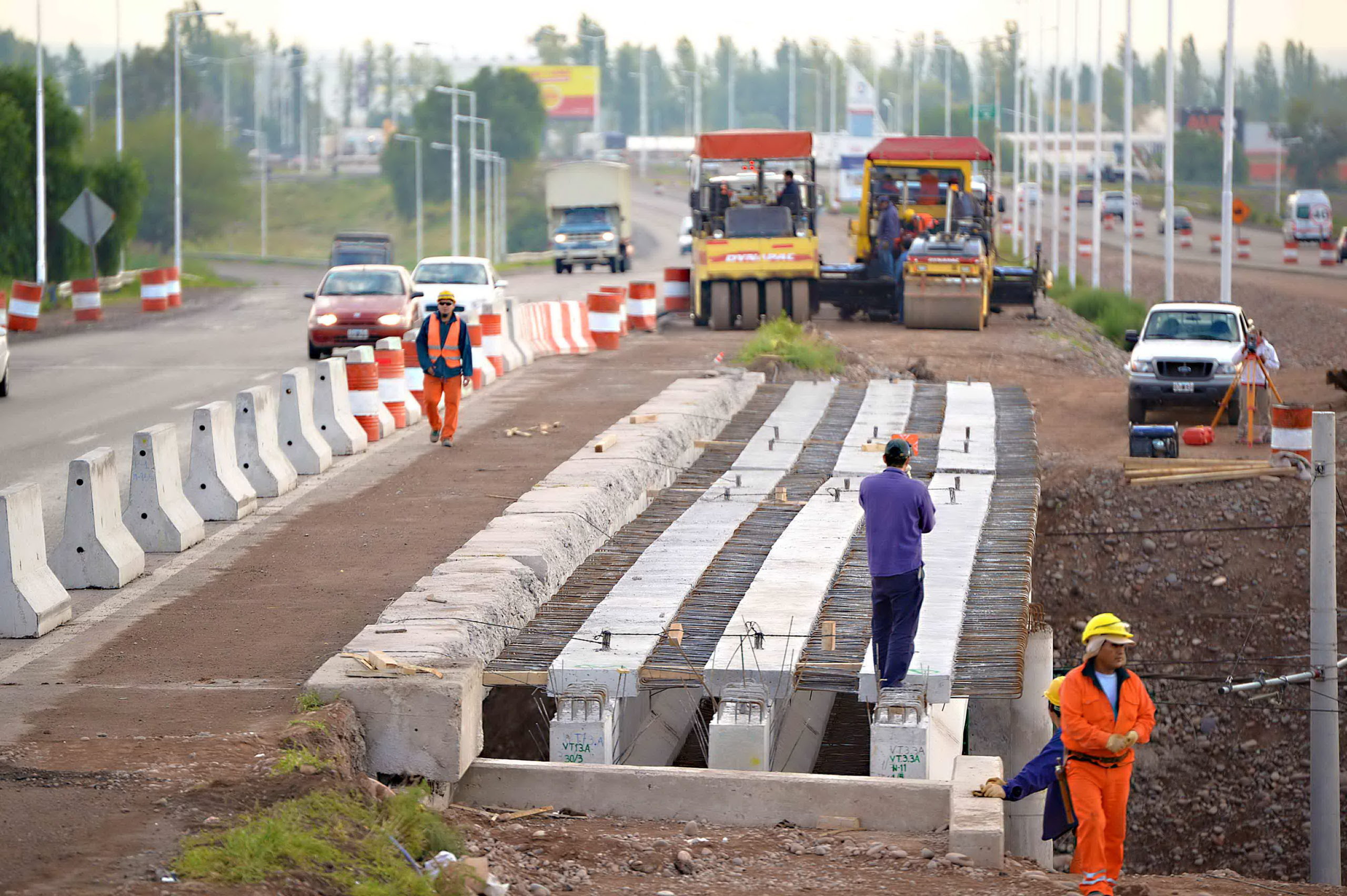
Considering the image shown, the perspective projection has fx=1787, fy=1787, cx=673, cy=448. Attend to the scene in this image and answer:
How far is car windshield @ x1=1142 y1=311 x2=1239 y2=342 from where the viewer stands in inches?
1009

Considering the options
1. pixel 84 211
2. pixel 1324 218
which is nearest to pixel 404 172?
pixel 1324 218

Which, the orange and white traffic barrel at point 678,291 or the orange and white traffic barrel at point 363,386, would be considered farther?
the orange and white traffic barrel at point 678,291

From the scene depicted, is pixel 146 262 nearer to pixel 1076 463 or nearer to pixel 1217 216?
pixel 1217 216

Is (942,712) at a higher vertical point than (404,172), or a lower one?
lower

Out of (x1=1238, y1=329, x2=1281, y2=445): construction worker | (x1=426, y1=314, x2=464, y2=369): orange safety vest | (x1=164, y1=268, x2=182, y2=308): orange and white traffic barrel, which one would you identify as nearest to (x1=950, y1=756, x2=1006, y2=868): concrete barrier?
(x1=426, y1=314, x2=464, y2=369): orange safety vest

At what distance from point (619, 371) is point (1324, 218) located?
66.5m

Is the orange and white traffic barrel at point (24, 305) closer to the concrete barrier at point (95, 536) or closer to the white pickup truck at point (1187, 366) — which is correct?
the white pickup truck at point (1187, 366)

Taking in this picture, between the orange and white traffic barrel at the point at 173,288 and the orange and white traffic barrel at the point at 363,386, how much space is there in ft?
91.9

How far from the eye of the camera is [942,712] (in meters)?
10.2

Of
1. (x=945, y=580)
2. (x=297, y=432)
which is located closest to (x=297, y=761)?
(x=945, y=580)

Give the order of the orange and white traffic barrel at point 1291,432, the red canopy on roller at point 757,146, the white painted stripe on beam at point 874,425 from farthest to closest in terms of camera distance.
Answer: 1. the red canopy on roller at point 757,146
2. the orange and white traffic barrel at point 1291,432
3. the white painted stripe on beam at point 874,425

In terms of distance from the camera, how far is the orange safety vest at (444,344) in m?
17.2

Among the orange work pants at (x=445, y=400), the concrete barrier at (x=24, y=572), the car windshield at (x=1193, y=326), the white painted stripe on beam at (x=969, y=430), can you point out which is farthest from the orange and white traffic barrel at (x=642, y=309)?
the concrete barrier at (x=24, y=572)

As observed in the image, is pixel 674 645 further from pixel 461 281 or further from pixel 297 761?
pixel 461 281
